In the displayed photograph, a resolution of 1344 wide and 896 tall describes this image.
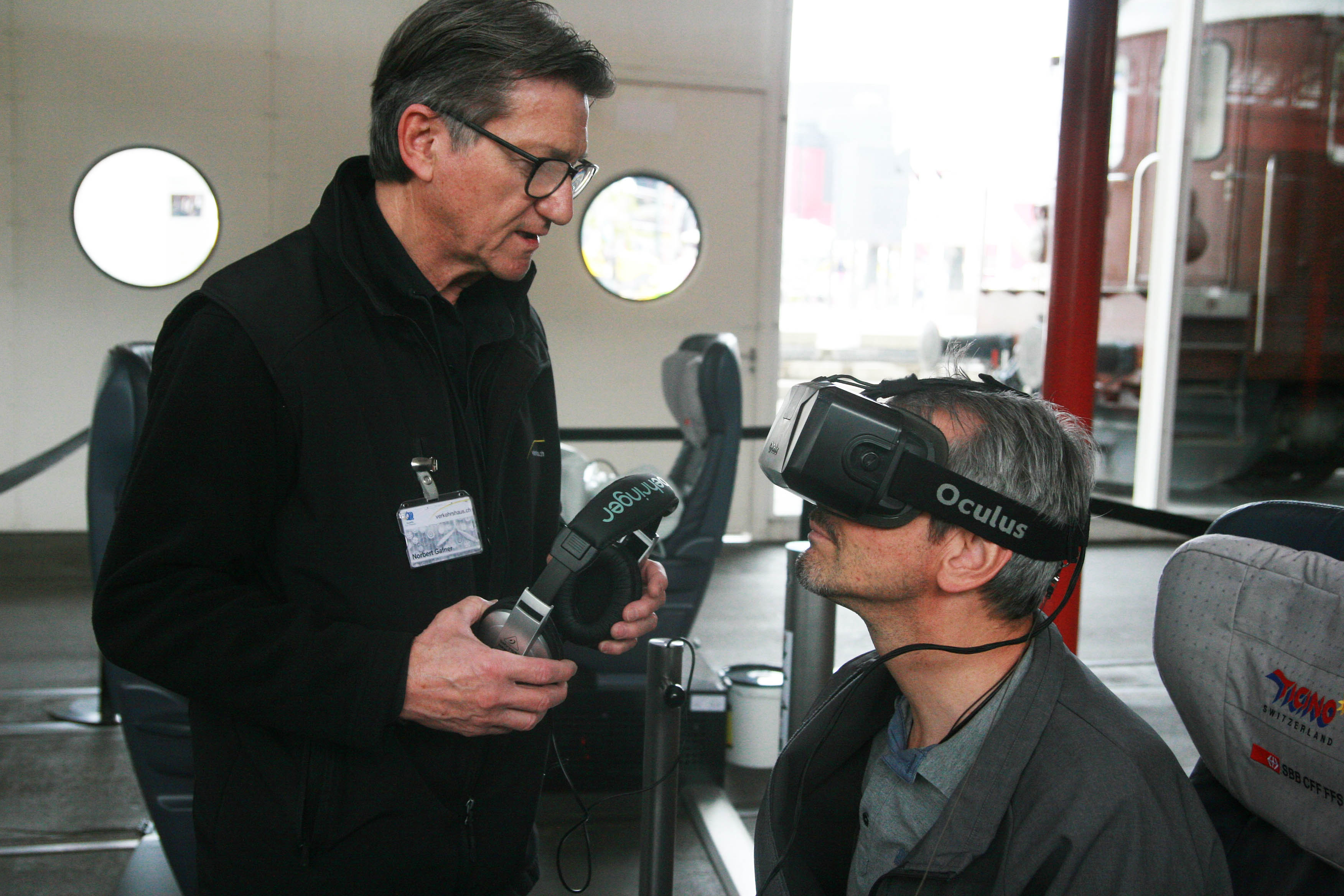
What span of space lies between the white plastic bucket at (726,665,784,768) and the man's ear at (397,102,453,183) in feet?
7.60

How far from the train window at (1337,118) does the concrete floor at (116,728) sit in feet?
8.77

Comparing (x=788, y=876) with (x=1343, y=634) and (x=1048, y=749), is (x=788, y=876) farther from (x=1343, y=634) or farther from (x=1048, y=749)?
(x=1343, y=634)

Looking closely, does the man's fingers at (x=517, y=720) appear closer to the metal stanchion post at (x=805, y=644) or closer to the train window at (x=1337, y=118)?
the metal stanchion post at (x=805, y=644)

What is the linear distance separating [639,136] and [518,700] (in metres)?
5.82

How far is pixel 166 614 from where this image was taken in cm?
106

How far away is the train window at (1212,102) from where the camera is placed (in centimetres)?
632

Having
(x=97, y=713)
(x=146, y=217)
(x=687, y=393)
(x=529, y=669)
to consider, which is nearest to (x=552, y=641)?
(x=529, y=669)

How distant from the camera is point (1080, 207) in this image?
129 inches

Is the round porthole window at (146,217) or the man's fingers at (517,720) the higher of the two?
the round porthole window at (146,217)

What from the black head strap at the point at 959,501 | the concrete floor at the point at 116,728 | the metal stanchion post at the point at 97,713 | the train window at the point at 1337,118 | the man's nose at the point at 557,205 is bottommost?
the concrete floor at the point at 116,728

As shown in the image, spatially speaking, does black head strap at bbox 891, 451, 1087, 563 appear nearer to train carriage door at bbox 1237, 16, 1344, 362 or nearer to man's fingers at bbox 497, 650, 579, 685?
man's fingers at bbox 497, 650, 579, 685

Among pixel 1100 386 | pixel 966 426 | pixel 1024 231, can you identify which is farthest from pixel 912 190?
pixel 966 426

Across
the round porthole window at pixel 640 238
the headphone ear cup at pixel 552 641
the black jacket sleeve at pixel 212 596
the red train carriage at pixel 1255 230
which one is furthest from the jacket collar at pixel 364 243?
the red train carriage at pixel 1255 230

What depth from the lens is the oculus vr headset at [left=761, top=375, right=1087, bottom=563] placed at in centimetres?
120
